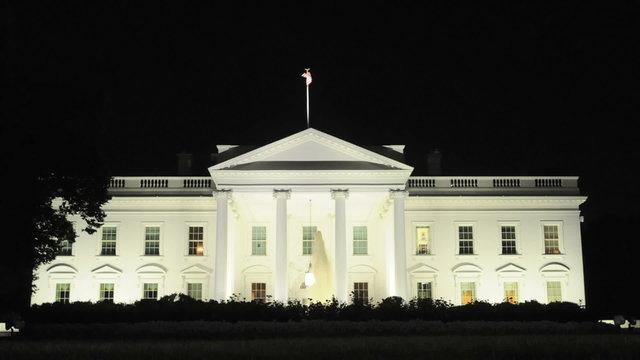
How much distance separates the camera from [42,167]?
2378cm

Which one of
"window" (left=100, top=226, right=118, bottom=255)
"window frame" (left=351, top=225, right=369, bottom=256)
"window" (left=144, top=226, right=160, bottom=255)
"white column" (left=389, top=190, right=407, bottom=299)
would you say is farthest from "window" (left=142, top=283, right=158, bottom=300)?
"white column" (left=389, top=190, right=407, bottom=299)

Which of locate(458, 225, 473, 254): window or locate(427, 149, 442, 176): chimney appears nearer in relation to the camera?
locate(458, 225, 473, 254): window

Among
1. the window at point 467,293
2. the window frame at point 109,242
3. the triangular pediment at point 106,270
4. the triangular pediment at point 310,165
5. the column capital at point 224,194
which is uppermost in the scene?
the triangular pediment at point 310,165

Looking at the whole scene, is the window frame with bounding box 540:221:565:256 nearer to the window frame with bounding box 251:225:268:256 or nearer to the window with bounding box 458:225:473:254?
the window with bounding box 458:225:473:254

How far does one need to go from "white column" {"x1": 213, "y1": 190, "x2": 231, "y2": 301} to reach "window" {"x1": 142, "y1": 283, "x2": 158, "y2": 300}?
626 cm

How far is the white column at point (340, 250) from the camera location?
3631 cm

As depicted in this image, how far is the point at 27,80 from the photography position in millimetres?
22906

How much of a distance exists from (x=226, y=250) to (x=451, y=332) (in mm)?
13558

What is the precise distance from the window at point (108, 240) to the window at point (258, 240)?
7.56 m

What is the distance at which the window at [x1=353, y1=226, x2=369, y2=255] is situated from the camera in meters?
43.2

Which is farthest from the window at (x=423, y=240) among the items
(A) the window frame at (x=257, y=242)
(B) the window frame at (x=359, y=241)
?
(A) the window frame at (x=257, y=242)

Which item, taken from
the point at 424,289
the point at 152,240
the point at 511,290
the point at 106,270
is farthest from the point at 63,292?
the point at 511,290

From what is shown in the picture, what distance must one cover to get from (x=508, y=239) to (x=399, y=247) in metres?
8.69

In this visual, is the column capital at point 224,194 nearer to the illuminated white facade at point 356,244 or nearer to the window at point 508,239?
the illuminated white facade at point 356,244
